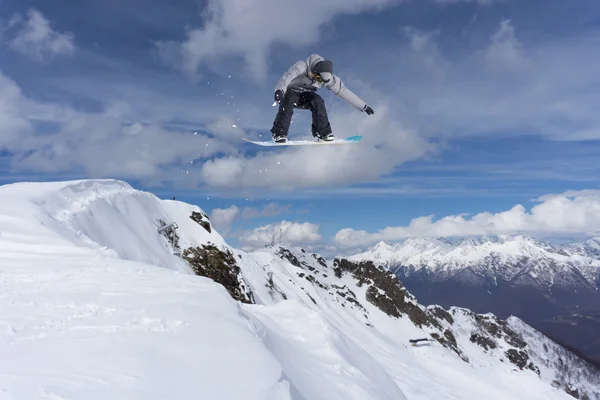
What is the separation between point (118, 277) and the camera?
944 cm

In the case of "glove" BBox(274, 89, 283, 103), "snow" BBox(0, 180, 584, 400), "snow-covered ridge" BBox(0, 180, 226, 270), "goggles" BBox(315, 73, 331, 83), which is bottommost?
"snow" BBox(0, 180, 584, 400)

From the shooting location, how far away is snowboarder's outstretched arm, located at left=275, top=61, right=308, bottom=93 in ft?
42.3

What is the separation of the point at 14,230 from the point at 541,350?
236m

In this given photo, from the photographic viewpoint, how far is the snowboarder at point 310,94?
42.2 feet

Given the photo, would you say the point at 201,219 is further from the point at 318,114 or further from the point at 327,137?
the point at 318,114

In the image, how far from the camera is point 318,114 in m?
14.7

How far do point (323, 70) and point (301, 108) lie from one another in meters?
2.39

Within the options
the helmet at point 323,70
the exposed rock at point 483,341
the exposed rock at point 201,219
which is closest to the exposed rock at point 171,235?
the exposed rock at point 201,219

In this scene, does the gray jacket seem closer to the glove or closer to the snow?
the glove

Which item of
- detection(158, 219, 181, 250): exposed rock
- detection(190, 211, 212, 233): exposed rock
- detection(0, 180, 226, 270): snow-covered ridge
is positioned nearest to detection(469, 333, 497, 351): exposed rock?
detection(190, 211, 212, 233): exposed rock

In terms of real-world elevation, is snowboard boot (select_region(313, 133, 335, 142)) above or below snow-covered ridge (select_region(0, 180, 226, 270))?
above

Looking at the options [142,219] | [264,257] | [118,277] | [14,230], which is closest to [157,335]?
[118,277]

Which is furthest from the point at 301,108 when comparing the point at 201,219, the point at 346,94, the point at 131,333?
the point at 201,219

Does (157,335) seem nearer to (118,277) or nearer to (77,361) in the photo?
(77,361)
